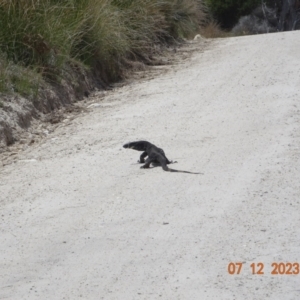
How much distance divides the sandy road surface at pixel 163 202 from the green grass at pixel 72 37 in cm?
100

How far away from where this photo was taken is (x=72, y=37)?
41.3 ft

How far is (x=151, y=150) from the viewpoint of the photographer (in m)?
8.14

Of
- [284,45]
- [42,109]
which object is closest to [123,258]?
[42,109]

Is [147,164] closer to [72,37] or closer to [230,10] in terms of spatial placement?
[72,37]

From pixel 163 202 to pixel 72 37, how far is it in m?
6.16

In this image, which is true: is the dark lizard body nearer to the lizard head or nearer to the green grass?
the lizard head

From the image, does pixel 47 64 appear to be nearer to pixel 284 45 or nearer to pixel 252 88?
pixel 252 88

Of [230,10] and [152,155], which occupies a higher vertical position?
[152,155]

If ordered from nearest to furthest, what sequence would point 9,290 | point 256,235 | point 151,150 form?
point 9,290 < point 256,235 < point 151,150

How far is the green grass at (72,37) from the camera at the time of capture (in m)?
11.4

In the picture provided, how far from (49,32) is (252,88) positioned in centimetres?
299
